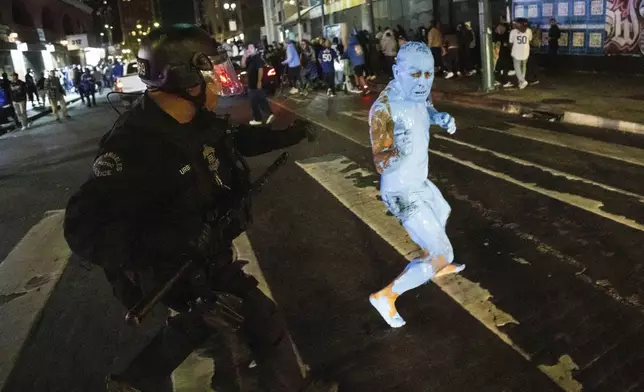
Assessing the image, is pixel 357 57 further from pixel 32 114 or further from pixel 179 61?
pixel 179 61

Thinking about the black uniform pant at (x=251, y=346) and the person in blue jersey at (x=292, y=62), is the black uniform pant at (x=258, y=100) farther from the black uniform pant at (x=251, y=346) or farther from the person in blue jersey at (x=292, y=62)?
the black uniform pant at (x=251, y=346)

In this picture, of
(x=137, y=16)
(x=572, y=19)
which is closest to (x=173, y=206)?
(x=572, y=19)

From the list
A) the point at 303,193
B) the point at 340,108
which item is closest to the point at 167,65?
the point at 303,193

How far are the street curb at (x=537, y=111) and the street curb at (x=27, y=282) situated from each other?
9.08m

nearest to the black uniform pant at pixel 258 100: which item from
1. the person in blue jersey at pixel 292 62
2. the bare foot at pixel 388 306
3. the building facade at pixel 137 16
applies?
the person in blue jersey at pixel 292 62

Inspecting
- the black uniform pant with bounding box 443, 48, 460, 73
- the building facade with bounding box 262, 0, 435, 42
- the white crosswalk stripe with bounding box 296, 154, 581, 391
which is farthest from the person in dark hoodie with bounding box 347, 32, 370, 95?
the white crosswalk stripe with bounding box 296, 154, 581, 391

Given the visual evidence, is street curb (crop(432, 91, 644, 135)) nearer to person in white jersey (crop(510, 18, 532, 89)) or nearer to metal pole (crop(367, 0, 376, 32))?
person in white jersey (crop(510, 18, 532, 89))

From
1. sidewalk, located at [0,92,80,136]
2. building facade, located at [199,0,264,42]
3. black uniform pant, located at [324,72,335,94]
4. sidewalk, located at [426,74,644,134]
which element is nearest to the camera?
sidewalk, located at [426,74,644,134]

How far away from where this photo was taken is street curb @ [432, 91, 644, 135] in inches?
384

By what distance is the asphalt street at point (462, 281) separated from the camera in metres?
3.25

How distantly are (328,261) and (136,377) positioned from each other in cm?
280

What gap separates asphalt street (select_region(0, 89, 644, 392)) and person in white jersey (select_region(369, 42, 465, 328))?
1.77 feet

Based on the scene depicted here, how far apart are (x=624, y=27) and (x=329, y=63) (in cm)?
879

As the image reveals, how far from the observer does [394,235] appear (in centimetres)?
545
